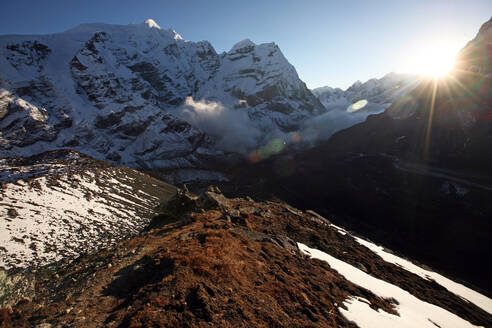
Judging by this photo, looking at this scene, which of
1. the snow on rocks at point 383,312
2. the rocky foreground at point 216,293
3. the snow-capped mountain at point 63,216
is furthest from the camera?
the snow-capped mountain at point 63,216

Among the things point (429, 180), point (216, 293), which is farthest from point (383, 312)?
point (429, 180)

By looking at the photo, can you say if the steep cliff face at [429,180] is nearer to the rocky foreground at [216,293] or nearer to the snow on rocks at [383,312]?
the snow on rocks at [383,312]

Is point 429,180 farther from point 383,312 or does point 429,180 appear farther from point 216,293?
point 216,293

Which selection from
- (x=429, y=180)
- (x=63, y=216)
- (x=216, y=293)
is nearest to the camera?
(x=216, y=293)

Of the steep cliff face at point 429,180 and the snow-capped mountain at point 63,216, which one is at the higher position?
the steep cliff face at point 429,180

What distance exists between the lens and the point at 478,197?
245 ft

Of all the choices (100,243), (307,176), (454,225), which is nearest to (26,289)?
(100,243)

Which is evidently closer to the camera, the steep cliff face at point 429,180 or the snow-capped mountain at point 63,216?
the snow-capped mountain at point 63,216

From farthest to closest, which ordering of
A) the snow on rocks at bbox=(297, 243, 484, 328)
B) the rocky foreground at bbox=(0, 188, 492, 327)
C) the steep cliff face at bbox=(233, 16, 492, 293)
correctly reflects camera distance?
the steep cliff face at bbox=(233, 16, 492, 293)
the snow on rocks at bbox=(297, 243, 484, 328)
the rocky foreground at bbox=(0, 188, 492, 327)

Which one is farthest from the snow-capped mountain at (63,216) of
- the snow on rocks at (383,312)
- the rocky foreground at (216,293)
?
the snow on rocks at (383,312)

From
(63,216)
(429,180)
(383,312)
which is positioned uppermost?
(429,180)

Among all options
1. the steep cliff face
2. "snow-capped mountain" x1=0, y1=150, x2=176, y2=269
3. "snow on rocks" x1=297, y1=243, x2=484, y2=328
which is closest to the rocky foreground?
"snow on rocks" x1=297, y1=243, x2=484, y2=328

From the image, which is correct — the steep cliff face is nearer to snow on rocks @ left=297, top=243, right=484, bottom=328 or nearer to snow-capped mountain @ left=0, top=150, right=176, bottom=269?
snow on rocks @ left=297, top=243, right=484, bottom=328

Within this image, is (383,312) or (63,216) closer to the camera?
(383,312)
